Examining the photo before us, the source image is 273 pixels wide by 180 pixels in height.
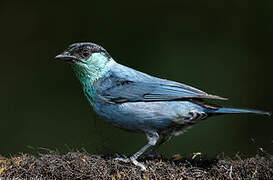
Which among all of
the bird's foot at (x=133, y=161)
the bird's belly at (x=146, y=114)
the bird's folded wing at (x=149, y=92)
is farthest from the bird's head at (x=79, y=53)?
the bird's foot at (x=133, y=161)

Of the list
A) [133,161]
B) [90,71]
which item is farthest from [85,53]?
[133,161]

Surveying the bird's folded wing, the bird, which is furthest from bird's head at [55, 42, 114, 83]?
the bird's folded wing

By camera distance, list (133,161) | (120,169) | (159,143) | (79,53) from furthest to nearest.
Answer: (79,53), (159,143), (133,161), (120,169)

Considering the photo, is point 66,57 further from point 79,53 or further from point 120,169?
point 120,169

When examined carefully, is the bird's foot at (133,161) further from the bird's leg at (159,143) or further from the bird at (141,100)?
the bird's leg at (159,143)

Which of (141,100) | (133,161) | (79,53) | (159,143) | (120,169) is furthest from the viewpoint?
(79,53)

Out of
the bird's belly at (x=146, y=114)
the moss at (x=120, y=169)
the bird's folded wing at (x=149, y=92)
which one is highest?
the bird's folded wing at (x=149, y=92)

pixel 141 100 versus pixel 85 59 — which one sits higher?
pixel 85 59
